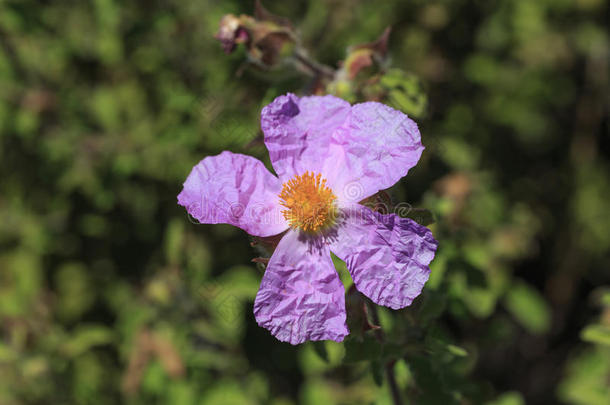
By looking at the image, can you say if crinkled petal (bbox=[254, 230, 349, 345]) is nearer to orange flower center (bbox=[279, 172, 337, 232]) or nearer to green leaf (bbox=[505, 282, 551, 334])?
orange flower center (bbox=[279, 172, 337, 232])

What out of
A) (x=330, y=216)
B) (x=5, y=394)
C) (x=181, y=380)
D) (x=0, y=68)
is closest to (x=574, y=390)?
(x=330, y=216)

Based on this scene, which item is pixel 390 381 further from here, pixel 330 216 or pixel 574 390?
pixel 574 390

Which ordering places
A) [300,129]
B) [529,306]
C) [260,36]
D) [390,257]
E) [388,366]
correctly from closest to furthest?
[390,257] → [300,129] → [388,366] → [260,36] → [529,306]

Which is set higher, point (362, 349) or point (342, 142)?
point (342, 142)

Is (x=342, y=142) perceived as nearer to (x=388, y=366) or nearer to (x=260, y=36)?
(x=260, y=36)

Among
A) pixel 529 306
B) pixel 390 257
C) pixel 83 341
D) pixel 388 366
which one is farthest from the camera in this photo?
pixel 529 306

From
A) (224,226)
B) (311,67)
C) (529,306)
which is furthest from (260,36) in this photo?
(529,306)

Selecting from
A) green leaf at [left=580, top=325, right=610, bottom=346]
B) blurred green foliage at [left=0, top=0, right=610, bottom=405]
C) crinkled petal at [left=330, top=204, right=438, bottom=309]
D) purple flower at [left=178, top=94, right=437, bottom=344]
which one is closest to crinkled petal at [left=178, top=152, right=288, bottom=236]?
purple flower at [left=178, top=94, right=437, bottom=344]

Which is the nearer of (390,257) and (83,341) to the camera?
(390,257)
